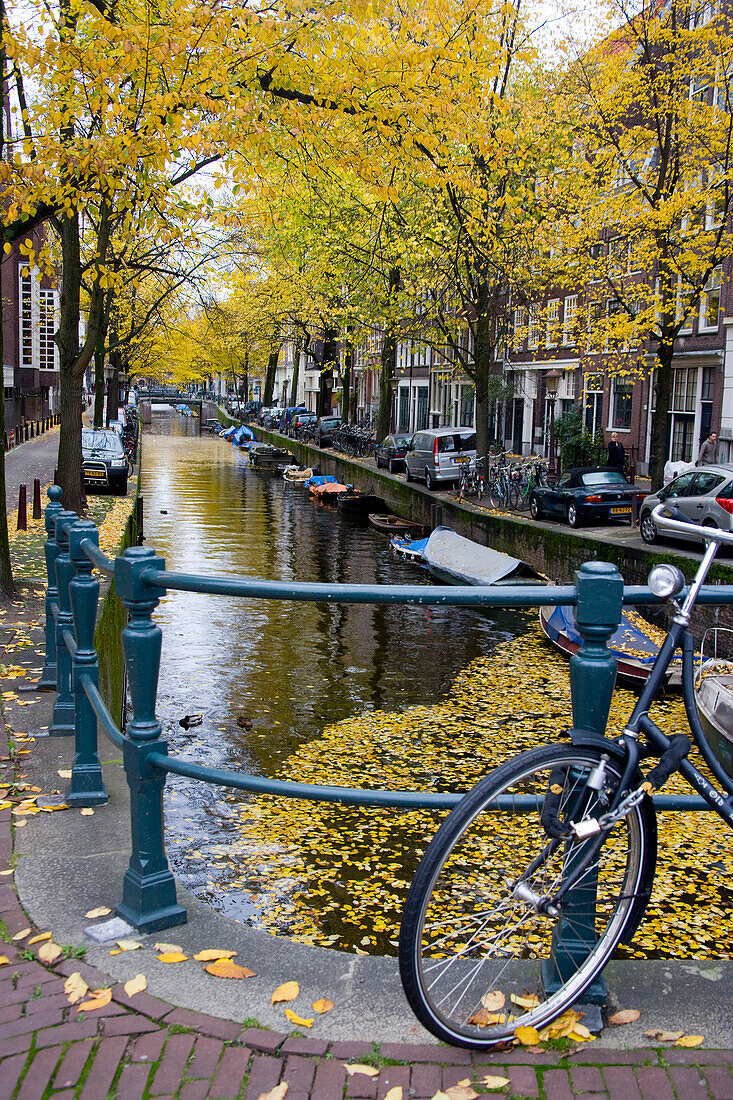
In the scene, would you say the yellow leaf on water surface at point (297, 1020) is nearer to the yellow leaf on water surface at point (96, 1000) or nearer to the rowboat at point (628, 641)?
the yellow leaf on water surface at point (96, 1000)

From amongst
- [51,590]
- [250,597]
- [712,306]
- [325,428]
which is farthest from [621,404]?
[250,597]

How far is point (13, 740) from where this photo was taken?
496 centimetres

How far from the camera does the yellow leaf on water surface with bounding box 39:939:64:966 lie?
9.25ft

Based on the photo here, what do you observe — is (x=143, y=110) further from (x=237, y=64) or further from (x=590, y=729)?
(x=590, y=729)

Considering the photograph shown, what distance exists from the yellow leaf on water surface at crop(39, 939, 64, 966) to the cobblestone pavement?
0.65 ft

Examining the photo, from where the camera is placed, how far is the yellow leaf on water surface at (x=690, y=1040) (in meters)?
2.47

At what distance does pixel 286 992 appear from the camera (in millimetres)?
2658

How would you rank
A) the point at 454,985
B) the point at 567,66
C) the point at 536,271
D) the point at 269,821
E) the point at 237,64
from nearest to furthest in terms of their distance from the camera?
the point at 454,985, the point at 269,821, the point at 237,64, the point at 567,66, the point at 536,271

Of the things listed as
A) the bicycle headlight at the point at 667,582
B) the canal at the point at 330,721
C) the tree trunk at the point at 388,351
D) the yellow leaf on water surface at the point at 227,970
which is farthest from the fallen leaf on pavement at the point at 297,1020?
the tree trunk at the point at 388,351

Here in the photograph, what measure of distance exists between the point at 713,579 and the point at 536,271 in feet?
49.2

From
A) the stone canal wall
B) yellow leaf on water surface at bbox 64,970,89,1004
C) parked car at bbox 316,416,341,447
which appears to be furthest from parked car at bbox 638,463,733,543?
parked car at bbox 316,416,341,447

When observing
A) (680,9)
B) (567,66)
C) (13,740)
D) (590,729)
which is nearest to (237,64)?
(13,740)

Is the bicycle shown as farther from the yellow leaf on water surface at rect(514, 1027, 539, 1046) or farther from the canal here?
the canal

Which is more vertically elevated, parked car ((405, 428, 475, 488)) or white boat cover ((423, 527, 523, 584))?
parked car ((405, 428, 475, 488))
